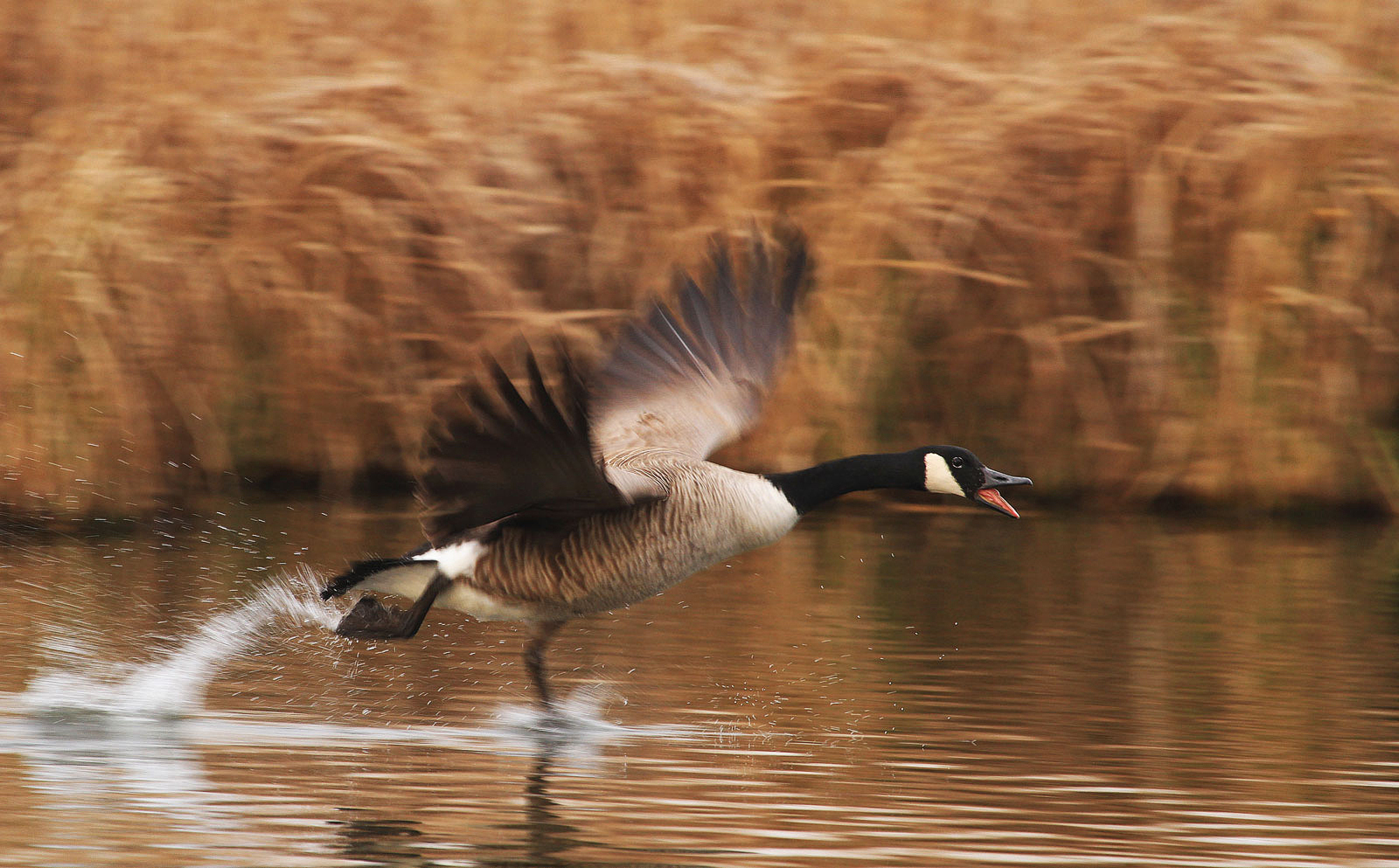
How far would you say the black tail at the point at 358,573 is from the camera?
6555mm

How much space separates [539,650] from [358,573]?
0.72 metres

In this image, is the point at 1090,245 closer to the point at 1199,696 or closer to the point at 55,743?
the point at 1199,696

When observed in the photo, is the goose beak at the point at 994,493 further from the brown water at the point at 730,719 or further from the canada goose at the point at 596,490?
the brown water at the point at 730,719

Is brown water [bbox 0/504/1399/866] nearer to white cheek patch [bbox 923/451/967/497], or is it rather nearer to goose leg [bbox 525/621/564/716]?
goose leg [bbox 525/621/564/716]

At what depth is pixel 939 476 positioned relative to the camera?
6914 mm

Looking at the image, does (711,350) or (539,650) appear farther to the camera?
(711,350)

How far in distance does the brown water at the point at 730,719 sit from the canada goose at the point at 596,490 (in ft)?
1.26

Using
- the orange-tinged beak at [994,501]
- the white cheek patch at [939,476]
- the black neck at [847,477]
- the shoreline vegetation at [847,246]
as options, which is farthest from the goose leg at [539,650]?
the shoreline vegetation at [847,246]

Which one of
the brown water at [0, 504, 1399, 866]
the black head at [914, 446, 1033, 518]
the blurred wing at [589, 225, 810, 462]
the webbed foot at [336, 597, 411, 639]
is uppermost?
the blurred wing at [589, 225, 810, 462]

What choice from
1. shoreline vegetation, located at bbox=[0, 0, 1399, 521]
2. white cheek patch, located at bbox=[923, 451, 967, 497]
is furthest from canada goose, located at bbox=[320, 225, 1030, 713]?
shoreline vegetation, located at bbox=[0, 0, 1399, 521]

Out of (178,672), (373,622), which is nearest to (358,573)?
(373,622)

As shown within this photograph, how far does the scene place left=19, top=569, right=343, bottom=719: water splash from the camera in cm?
618

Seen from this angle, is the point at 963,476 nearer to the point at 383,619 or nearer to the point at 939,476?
the point at 939,476

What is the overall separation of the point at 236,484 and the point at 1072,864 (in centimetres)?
772
